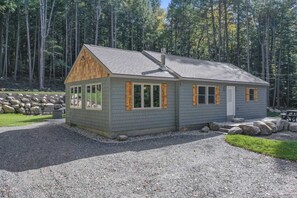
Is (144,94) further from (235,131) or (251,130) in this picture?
(251,130)

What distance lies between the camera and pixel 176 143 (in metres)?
9.05

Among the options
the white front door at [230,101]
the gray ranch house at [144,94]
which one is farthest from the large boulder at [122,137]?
the white front door at [230,101]

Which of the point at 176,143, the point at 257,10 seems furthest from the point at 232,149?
the point at 257,10

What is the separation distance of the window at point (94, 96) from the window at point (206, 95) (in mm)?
4792

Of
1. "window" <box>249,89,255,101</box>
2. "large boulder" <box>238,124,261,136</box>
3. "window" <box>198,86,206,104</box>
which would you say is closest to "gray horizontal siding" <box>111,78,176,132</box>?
"window" <box>198,86,206,104</box>

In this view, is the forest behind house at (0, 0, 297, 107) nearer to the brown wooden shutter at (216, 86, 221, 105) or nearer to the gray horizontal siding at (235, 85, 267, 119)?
the gray horizontal siding at (235, 85, 267, 119)

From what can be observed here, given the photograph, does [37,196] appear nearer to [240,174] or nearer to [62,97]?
[240,174]

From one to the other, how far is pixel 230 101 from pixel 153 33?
26.1m

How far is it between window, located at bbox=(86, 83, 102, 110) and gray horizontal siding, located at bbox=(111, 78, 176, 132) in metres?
0.98

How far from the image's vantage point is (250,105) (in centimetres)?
1515

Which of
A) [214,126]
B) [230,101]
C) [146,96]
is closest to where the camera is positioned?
[146,96]

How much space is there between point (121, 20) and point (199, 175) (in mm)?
32109

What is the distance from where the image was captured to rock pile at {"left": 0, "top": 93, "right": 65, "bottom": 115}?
1736 centimetres

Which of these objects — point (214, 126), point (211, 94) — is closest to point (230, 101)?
point (211, 94)
